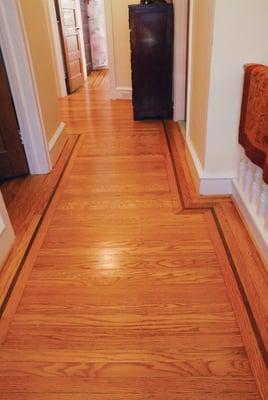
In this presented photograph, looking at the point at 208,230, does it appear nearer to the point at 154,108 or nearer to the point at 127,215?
the point at 127,215

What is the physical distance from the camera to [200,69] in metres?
2.00

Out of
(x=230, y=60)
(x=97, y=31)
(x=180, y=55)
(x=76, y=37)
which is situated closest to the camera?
(x=230, y=60)

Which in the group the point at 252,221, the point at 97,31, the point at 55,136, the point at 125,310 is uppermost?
the point at 97,31

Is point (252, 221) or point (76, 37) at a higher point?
point (76, 37)

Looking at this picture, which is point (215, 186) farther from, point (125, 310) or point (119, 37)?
point (119, 37)

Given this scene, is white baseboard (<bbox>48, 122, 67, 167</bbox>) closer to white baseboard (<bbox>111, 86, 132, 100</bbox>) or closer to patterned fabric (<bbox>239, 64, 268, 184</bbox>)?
patterned fabric (<bbox>239, 64, 268, 184</bbox>)

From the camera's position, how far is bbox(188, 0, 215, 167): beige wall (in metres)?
1.75

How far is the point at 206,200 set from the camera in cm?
207

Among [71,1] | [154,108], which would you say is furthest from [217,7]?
[71,1]

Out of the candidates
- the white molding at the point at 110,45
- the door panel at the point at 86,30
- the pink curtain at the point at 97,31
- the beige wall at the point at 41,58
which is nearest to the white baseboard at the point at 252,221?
the beige wall at the point at 41,58

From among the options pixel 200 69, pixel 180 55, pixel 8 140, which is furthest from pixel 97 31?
pixel 200 69

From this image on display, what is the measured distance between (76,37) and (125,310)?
576cm

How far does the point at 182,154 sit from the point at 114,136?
0.91 metres

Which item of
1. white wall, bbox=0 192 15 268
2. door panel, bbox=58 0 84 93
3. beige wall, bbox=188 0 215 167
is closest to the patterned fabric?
beige wall, bbox=188 0 215 167
